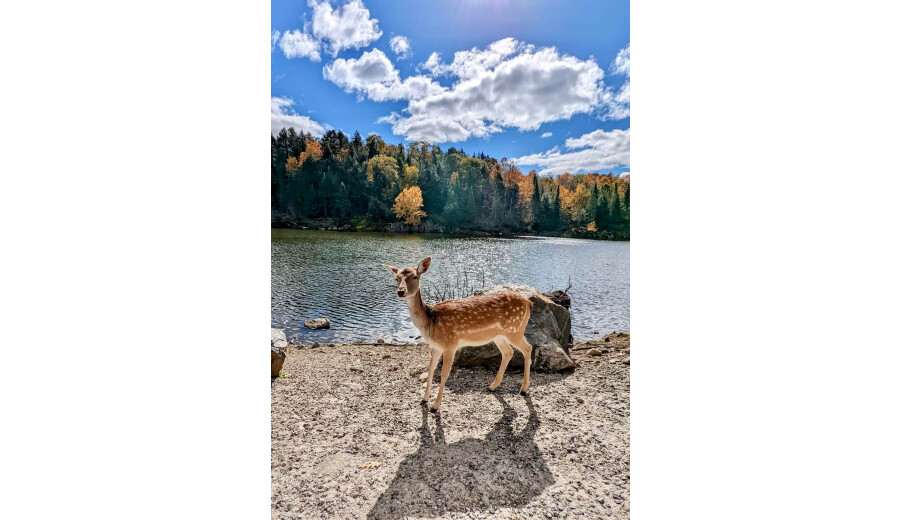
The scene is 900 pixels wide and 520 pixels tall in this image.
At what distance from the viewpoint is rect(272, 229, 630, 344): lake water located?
2.90m

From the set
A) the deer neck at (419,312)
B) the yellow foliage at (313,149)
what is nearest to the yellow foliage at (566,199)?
the deer neck at (419,312)

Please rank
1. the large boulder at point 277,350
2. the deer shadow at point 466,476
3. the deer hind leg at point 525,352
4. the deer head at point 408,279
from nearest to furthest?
the deer shadow at point 466,476
the deer head at point 408,279
the deer hind leg at point 525,352
the large boulder at point 277,350

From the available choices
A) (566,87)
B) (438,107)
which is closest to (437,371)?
(438,107)

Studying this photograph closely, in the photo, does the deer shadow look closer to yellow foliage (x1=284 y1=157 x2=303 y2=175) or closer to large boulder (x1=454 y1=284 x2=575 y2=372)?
large boulder (x1=454 y1=284 x2=575 y2=372)

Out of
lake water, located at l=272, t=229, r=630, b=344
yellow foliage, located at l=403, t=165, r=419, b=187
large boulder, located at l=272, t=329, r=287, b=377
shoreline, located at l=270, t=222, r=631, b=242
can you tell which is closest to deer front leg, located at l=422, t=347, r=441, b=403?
lake water, located at l=272, t=229, r=630, b=344

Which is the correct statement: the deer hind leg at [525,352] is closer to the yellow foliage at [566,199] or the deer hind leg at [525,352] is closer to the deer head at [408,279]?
the deer head at [408,279]

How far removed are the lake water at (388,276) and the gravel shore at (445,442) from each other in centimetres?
24

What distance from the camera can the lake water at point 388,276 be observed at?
2.90 m

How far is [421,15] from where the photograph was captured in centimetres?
251

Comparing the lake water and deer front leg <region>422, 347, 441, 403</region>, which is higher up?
the lake water

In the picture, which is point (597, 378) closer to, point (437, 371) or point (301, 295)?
point (437, 371)

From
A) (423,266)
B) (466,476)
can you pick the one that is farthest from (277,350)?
(466,476)

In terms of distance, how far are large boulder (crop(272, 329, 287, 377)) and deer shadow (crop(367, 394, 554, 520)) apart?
1076 millimetres

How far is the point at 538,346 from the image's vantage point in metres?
2.74
